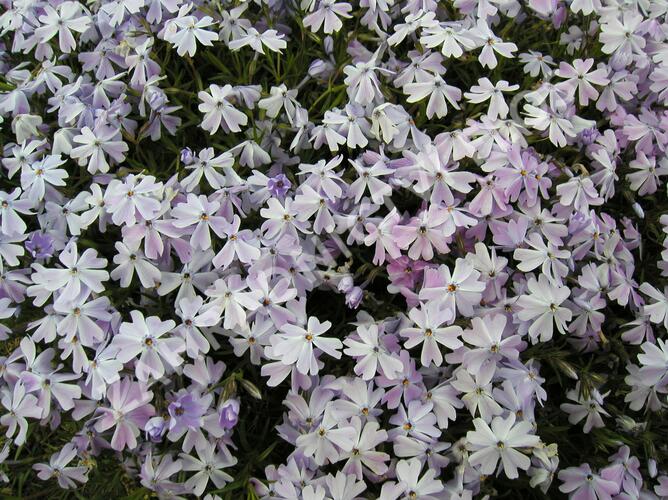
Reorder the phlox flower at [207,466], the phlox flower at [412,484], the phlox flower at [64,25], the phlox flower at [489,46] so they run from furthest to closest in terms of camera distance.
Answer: the phlox flower at [64,25] → the phlox flower at [489,46] → the phlox flower at [207,466] → the phlox flower at [412,484]

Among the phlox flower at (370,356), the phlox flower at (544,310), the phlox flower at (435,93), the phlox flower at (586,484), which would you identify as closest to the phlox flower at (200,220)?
the phlox flower at (370,356)

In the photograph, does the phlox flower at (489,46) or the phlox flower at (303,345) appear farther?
the phlox flower at (489,46)

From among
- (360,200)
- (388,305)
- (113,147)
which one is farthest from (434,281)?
(113,147)

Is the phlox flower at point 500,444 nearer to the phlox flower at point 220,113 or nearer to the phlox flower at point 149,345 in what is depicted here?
the phlox flower at point 149,345

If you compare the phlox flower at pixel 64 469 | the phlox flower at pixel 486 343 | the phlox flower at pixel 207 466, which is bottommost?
the phlox flower at pixel 64 469

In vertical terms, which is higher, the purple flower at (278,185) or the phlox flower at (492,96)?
the phlox flower at (492,96)

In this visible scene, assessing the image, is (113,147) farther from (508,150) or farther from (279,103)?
(508,150)

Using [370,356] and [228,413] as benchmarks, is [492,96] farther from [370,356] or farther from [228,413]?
[228,413]

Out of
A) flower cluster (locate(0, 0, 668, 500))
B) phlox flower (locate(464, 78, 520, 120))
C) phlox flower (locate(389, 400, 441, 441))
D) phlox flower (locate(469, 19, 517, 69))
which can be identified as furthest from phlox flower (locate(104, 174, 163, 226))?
phlox flower (locate(469, 19, 517, 69))
